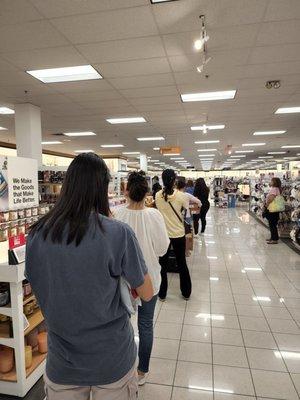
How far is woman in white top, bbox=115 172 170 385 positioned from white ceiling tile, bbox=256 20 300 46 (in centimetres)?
245

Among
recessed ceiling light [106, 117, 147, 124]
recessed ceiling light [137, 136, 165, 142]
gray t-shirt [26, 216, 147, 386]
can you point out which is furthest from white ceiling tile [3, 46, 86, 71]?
recessed ceiling light [137, 136, 165, 142]

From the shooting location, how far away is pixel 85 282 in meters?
1.09

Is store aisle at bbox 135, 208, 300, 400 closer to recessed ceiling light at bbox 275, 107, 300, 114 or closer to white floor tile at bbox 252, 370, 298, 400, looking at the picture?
white floor tile at bbox 252, 370, 298, 400

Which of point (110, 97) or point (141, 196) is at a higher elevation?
point (110, 97)

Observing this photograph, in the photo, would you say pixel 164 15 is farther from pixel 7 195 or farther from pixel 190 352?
pixel 190 352

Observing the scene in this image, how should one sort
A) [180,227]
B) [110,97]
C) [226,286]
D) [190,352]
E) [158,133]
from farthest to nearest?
[158,133]
[110,97]
[226,286]
[180,227]
[190,352]

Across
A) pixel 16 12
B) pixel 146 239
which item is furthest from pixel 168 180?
pixel 16 12

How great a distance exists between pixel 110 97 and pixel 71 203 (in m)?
5.25

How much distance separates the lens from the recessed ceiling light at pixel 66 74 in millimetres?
4534

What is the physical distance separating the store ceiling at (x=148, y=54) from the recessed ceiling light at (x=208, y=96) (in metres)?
0.17

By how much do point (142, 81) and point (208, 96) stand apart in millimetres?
1669

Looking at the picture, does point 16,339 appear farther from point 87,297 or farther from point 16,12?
point 16,12

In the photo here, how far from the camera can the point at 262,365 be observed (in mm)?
2721

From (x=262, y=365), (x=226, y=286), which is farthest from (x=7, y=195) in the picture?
(x=226, y=286)
